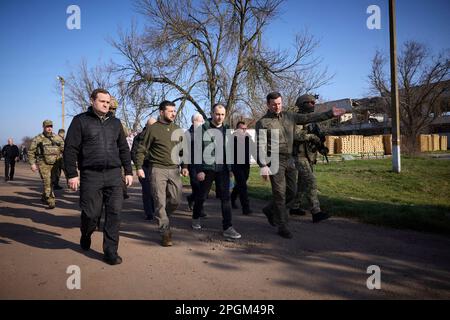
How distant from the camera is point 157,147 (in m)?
4.84

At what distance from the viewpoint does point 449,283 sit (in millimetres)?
3264

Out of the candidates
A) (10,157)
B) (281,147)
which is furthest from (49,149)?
(10,157)

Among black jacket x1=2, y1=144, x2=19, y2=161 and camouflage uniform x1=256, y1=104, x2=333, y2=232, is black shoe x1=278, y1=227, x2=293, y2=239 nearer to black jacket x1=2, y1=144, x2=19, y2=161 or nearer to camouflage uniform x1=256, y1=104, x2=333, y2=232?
camouflage uniform x1=256, y1=104, x2=333, y2=232

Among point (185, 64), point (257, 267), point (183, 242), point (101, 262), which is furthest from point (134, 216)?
point (185, 64)

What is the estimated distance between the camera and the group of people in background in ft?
13.4

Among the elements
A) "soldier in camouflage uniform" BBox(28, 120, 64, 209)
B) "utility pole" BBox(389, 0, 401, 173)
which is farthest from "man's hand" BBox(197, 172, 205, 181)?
"utility pole" BBox(389, 0, 401, 173)

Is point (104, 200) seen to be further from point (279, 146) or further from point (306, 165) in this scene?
point (306, 165)

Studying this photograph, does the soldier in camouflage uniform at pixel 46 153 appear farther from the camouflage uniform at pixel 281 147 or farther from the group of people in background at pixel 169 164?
the camouflage uniform at pixel 281 147

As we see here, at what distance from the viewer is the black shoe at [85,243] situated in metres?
4.38

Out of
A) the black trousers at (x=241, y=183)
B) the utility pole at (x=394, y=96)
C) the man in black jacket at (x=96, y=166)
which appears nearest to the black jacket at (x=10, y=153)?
the black trousers at (x=241, y=183)

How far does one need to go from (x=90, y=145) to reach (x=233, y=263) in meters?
2.33

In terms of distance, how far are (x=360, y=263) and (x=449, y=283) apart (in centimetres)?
88
